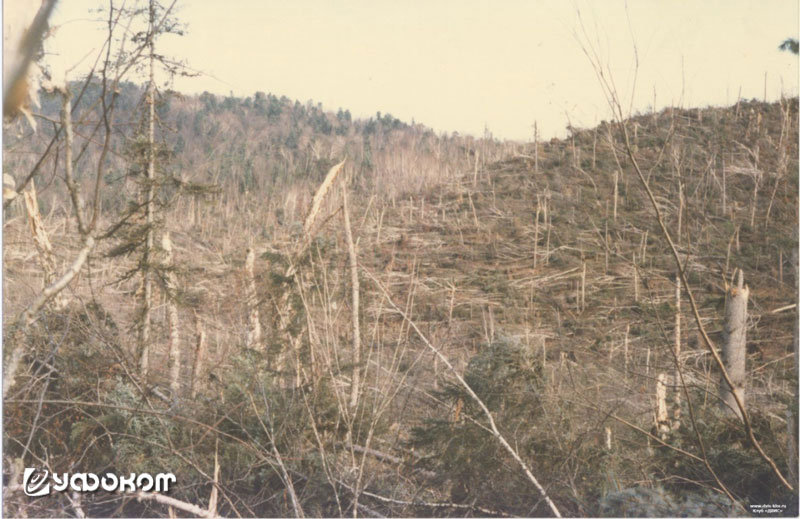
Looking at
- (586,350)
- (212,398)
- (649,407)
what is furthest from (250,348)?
(649,407)

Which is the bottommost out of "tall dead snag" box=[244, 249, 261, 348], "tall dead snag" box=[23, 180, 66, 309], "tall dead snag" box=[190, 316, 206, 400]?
"tall dead snag" box=[190, 316, 206, 400]

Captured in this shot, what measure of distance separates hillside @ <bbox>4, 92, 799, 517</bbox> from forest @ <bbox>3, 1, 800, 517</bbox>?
0.4 inches

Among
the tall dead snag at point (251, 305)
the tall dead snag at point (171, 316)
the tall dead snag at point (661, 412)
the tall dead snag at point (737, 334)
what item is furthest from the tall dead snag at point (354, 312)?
the tall dead snag at point (737, 334)

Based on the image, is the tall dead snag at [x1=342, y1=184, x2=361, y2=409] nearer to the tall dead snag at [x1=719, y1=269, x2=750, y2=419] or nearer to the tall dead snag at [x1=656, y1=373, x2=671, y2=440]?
the tall dead snag at [x1=656, y1=373, x2=671, y2=440]

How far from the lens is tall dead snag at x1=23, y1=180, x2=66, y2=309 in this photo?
331 centimetres

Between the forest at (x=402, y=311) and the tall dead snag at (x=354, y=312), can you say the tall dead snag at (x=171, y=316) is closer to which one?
A: the forest at (x=402, y=311)

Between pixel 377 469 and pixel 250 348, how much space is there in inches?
33.7

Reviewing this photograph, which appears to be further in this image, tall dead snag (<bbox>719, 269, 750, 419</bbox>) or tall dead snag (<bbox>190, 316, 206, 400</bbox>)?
tall dead snag (<bbox>190, 316, 206, 400</bbox>)

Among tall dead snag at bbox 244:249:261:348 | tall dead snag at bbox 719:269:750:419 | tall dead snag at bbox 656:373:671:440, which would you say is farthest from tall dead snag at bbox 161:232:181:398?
tall dead snag at bbox 719:269:750:419

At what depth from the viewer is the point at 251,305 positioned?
134 inches

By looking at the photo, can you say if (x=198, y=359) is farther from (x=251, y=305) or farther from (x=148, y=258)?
(x=148, y=258)

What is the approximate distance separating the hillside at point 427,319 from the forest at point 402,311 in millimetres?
11

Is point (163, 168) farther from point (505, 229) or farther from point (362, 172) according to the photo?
point (505, 229)

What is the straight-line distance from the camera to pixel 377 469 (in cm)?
324
